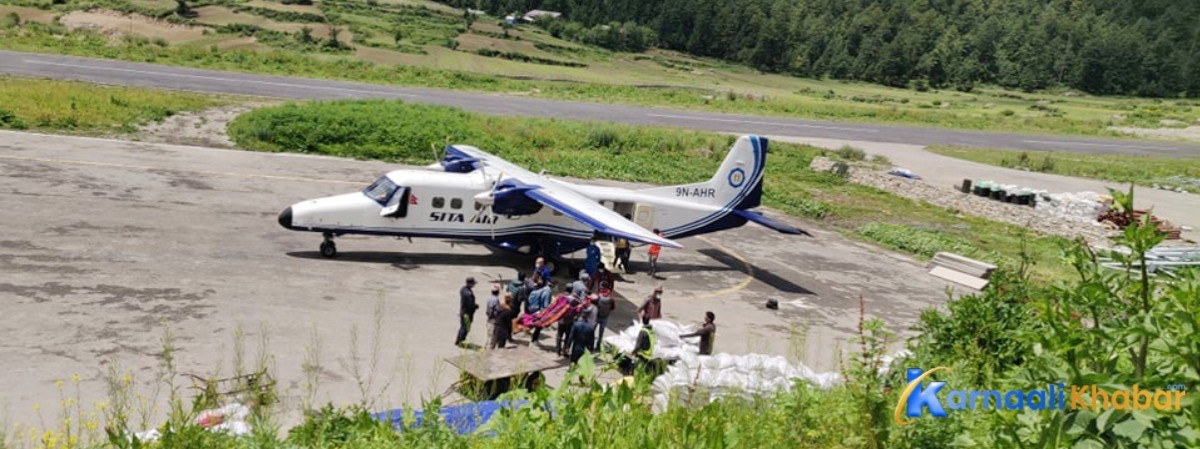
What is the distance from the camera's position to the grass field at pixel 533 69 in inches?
3009

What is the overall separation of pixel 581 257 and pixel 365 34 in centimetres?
9100

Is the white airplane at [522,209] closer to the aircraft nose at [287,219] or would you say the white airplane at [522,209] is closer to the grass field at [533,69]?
the aircraft nose at [287,219]

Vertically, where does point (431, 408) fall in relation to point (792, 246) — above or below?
above

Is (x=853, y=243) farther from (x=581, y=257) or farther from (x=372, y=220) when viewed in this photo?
(x=372, y=220)

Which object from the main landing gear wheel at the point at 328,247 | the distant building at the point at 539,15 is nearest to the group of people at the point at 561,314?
the main landing gear wheel at the point at 328,247

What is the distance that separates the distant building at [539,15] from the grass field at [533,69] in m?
17.1

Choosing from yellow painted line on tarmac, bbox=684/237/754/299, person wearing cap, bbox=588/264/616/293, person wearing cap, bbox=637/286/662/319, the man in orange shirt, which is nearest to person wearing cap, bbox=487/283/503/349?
person wearing cap, bbox=637/286/662/319

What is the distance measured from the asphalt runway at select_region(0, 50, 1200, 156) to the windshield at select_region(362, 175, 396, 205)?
34.5 m

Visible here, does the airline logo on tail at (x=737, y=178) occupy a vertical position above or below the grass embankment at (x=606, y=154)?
above

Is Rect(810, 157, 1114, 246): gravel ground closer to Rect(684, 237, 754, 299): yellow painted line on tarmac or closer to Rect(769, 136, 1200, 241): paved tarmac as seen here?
→ Rect(769, 136, 1200, 241): paved tarmac

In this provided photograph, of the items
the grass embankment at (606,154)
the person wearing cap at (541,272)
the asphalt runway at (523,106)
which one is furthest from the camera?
the asphalt runway at (523,106)

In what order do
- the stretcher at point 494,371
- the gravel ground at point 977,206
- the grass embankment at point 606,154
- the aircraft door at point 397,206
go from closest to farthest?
the stretcher at point 494,371 < the aircraft door at point 397,206 < the grass embankment at point 606,154 < the gravel ground at point 977,206

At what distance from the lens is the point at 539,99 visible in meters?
71.8

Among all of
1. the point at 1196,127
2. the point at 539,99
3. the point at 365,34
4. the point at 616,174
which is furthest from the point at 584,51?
the point at 616,174
